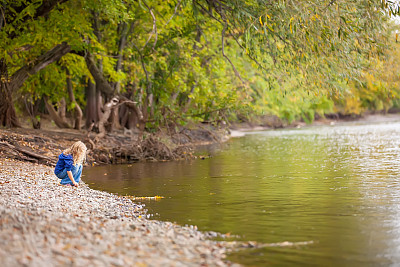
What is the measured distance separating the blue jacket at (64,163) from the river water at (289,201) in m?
1.51

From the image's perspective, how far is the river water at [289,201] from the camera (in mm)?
7328

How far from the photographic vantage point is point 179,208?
11.0 meters

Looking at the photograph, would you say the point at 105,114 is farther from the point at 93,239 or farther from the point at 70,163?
the point at 93,239

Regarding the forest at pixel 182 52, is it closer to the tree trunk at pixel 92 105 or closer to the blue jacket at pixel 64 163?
the tree trunk at pixel 92 105

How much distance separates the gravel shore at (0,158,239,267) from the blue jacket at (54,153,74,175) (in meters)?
2.25

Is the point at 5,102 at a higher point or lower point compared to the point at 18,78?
lower

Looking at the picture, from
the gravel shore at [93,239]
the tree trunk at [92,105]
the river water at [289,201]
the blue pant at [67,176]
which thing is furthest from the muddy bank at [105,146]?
the gravel shore at [93,239]

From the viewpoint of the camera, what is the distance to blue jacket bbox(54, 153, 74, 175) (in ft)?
43.0

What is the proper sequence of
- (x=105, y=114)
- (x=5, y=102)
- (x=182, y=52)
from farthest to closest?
(x=182, y=52) < (x=105, y=114) < (x=5, y=102)

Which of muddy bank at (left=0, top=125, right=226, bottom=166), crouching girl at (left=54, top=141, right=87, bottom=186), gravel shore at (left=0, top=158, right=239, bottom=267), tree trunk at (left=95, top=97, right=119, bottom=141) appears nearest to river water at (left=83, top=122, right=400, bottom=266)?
gravel shore at (left=0, top=158, right=239, bottom=267)

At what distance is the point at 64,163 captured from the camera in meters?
13.3

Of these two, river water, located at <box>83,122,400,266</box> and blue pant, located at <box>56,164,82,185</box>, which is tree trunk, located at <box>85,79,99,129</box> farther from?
blue pant, located at <box>56,164,82,185</box>

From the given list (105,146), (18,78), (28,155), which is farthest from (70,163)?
(18,78)

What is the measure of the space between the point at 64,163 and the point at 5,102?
39.7 ft
